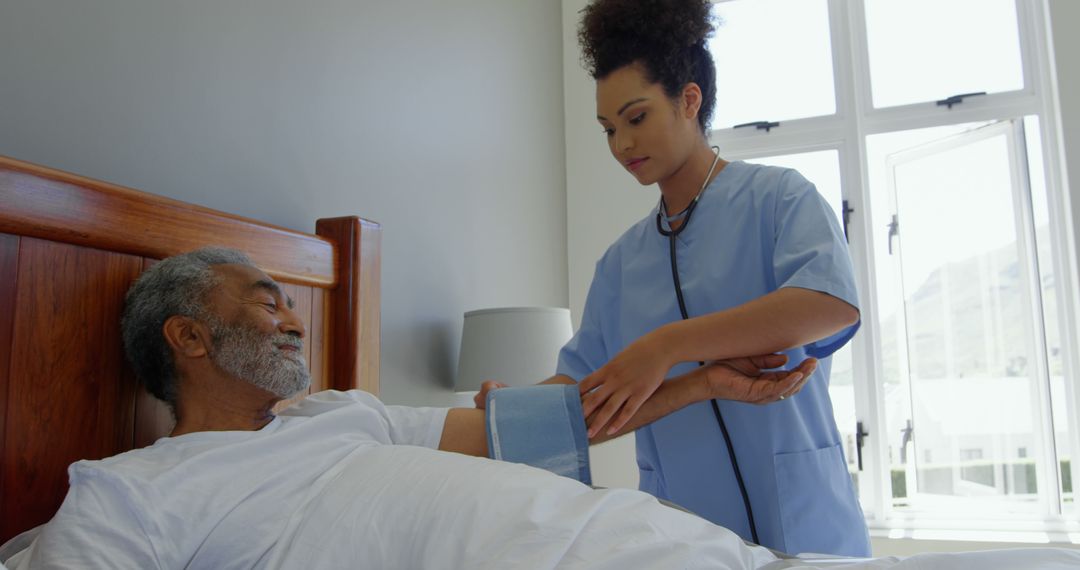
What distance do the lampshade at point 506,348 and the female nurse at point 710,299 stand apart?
2.58 ft

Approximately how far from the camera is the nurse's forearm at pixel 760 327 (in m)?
1.23

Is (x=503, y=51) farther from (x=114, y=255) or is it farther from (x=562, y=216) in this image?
(x=114, y=255)

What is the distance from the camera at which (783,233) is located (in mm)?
1359

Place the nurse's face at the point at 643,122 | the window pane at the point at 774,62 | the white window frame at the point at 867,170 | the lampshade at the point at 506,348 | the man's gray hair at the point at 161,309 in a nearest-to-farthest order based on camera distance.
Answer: the man's gray hair at the point at 161,309 → the nurse's face at the point at 643,122 → the lampshade at the point at 506,348 → the white window frame at the point at 867,170 → the window pane at the point at 774,62

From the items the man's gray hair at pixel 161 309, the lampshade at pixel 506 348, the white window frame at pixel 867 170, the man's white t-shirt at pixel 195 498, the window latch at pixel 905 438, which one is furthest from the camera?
the window latch at pixel 905 438

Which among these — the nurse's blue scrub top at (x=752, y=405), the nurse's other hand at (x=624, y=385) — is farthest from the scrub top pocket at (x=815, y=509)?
the nurse's other hand at (x=624, y=385)

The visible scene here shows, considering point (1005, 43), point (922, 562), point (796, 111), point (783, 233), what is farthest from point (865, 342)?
point (922, 562)

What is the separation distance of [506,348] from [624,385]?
1111 mm

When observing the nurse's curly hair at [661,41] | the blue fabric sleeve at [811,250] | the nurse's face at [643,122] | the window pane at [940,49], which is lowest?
the blue fabric sleeve at [811,250]

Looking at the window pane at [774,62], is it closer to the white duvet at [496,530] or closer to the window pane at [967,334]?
the window pane at [967,334]

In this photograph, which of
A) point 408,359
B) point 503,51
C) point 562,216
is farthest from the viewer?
point 562,216

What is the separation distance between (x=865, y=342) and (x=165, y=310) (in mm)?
2748

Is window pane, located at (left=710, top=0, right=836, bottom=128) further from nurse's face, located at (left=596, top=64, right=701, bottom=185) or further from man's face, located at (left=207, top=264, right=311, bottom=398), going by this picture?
man's face, located at (left=207, top=264, right=311, bottom=398)

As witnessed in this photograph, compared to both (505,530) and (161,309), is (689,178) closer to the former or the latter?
(505,530)
